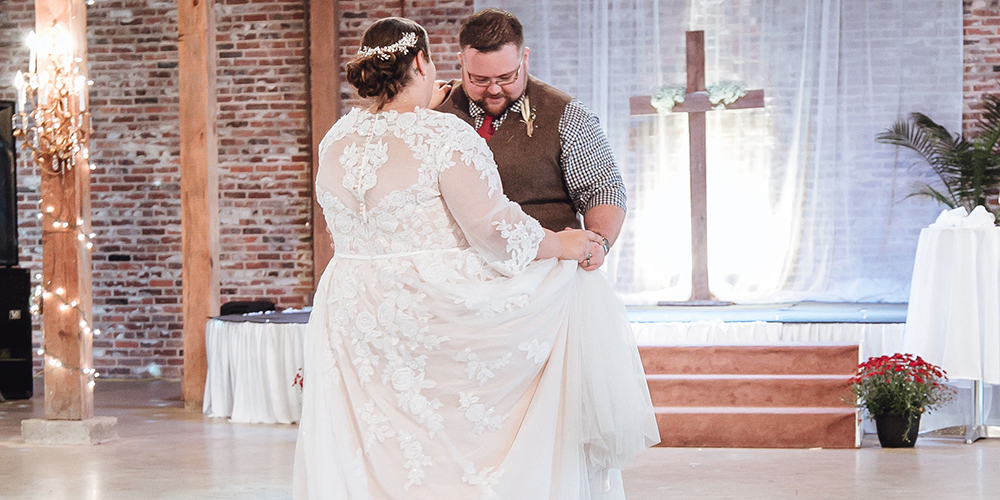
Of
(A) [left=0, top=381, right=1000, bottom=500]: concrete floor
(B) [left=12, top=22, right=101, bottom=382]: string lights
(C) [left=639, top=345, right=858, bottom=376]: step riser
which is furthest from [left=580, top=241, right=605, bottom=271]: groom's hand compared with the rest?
(B) [left=12, top=22, right=101, bottom=382]: string lights

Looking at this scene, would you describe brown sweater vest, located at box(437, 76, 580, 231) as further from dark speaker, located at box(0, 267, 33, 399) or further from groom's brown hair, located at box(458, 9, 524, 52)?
dark speaker, located at box(0, 267, 33, 399)

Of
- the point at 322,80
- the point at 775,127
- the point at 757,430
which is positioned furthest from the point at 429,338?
the point at 775,127

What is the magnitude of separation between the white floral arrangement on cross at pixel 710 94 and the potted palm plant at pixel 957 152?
115cm

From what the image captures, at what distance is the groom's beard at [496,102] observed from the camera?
9.54ft

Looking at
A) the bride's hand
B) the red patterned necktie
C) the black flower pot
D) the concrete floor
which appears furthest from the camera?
the black flower pot

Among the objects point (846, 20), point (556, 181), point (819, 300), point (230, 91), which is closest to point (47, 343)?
point (230, 91)

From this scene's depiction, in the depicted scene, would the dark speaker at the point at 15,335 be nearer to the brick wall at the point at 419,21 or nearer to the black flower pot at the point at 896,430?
the brick wall at the point at 419,21

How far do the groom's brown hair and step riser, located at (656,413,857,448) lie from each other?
3.11 m

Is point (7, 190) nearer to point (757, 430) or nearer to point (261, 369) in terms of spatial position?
point (261, 369)

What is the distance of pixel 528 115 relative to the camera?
9.62 ft

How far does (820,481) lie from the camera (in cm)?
444

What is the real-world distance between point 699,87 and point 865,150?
1.39 m

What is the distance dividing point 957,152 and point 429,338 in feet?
19.7

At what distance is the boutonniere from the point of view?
2.93 metres
